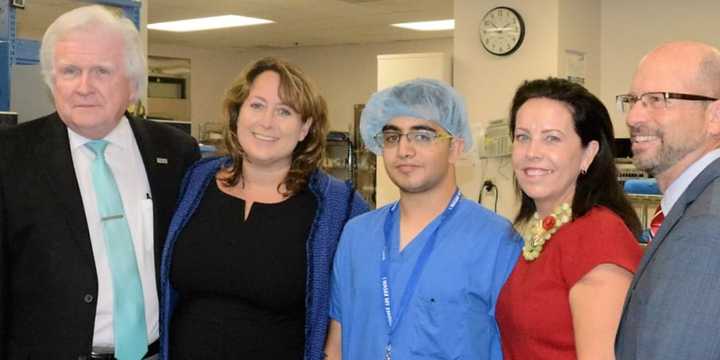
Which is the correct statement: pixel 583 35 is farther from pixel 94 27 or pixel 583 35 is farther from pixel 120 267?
pixel 120 267

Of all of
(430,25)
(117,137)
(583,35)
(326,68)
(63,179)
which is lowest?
(63,179)

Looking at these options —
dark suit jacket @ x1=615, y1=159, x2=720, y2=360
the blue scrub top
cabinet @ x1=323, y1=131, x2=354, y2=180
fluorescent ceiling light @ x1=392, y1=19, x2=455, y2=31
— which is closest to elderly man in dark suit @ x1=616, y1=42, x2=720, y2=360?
dark suit jacket @ x1=615, y1=159, x2=720, y2=360

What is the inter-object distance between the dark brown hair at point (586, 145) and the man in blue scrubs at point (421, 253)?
0.81 ft

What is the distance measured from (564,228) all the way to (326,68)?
34.7ft

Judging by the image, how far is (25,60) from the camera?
285cm

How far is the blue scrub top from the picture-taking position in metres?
1.96

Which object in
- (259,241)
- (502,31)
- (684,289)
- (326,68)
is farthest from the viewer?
(326,68)

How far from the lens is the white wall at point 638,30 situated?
6.65 meters

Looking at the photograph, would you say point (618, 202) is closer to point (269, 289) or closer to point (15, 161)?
point (269, 289)

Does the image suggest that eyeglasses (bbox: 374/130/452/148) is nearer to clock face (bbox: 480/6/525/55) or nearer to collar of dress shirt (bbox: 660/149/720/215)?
collar of dress shirt (bbox: 660/149/720/215)

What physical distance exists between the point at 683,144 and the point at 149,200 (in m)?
1.42

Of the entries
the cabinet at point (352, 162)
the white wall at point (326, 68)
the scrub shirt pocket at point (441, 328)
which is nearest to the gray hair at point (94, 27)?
the scrub shirt pocket at point (441, 328)

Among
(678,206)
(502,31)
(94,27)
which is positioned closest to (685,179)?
(678,206)

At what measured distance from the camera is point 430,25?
9766 mm
